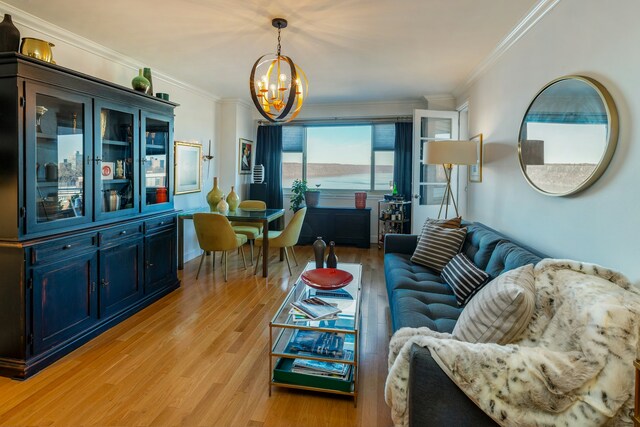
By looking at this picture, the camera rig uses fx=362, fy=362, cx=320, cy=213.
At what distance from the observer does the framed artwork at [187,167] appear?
4.92 meters

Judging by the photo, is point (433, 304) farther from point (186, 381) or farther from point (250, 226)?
point (250, 226)

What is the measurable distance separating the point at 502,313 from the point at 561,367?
0.28 meters

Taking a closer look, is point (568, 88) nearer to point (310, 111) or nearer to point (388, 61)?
point (388, 61)

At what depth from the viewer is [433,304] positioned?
7.97 ft

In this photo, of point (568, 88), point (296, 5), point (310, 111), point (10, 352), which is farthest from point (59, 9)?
point (310, 111)

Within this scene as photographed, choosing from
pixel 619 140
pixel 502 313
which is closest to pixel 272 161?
pixel 619 140

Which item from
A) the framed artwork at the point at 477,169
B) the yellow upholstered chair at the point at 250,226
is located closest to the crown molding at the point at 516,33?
the framed artwork at the point at 477,169

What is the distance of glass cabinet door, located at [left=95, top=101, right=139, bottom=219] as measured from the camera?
292 centimetres

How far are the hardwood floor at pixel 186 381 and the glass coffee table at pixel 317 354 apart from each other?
0.09 metres

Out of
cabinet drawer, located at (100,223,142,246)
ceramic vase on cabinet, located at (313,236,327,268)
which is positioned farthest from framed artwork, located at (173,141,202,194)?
ceramic vase on cabinet, located at (313,236,327,268)

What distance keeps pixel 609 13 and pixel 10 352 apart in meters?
4.03

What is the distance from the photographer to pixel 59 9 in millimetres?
2748

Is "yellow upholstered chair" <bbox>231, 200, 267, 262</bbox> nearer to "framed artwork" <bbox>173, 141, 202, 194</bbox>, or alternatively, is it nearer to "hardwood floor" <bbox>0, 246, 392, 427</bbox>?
"framed artwork" <bbox>173, 141, 202, 194</bbox>

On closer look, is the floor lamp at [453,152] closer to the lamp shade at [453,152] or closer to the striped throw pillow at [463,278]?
the lamp shade at [453,152]
